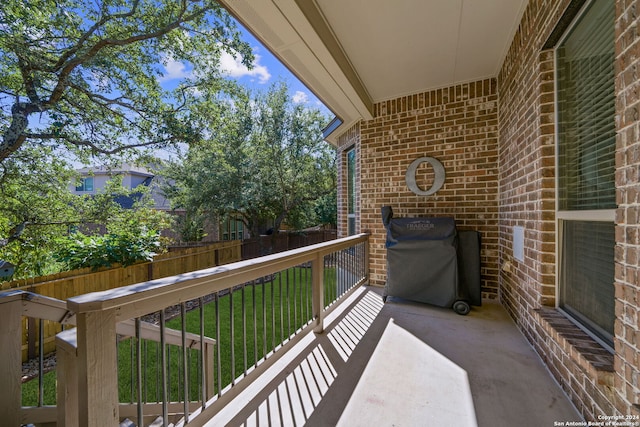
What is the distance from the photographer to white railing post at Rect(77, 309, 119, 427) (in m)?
0.93

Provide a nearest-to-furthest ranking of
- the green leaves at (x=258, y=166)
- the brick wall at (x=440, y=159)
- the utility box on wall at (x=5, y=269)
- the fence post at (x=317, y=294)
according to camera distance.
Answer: the utility box on wall at (x=5, y=269) < the fence post at (x=317, y=294) < the brick wall at (x=440, y=159) < the green leaves at (x=258, y=166)

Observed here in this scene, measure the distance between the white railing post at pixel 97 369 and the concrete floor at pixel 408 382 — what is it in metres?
0.72

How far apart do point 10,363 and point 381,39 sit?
3.43m

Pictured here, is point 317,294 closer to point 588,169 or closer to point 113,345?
point 113,345

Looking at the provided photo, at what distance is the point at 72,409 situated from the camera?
1241 mm

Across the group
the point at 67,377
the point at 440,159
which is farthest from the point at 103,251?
the point at 440,159

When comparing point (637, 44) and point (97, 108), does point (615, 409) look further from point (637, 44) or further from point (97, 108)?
point (97, 108)

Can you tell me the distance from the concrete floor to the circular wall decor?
172 centimetres

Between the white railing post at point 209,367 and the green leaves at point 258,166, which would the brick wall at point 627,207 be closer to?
the white railing post at point 209,367

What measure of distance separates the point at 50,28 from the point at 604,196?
24.5 ft

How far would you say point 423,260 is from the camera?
3.23 m

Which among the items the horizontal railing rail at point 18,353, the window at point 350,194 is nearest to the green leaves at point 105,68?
the window at point 350,194

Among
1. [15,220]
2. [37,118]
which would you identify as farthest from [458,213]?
[15,220]

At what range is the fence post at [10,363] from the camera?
1.20 metres
